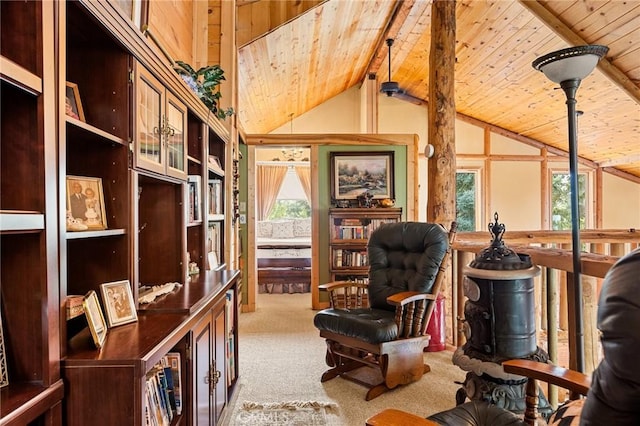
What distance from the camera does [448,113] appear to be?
3748mm

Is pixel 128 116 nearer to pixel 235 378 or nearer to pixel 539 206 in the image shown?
pixel 235 378

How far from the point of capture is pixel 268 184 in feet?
29.4

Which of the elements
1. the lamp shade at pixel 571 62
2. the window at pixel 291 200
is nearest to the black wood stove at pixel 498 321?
the lamp shade at pixel 571 62

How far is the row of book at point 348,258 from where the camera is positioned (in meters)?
4.76

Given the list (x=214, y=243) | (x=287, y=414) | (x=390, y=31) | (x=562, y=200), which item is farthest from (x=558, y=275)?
(x=562, y=200)

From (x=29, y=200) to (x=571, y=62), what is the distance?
2150 millimetres

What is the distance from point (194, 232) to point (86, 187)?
1287mm

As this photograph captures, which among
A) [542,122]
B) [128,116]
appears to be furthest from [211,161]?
[542,122]

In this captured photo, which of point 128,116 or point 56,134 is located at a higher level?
point 128,116

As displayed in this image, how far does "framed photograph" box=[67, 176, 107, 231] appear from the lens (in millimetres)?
1193

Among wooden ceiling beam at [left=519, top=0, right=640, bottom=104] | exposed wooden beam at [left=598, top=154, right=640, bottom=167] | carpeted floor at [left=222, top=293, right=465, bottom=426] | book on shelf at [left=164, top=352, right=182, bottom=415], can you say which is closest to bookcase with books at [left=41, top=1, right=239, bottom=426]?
book on shelf at [left=164, top=352, right=182, bottom=415]

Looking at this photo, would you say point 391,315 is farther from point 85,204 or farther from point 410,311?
point 85,204

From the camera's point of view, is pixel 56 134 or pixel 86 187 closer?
pixel 56 134

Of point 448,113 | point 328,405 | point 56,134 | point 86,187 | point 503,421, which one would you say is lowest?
point 328,405
